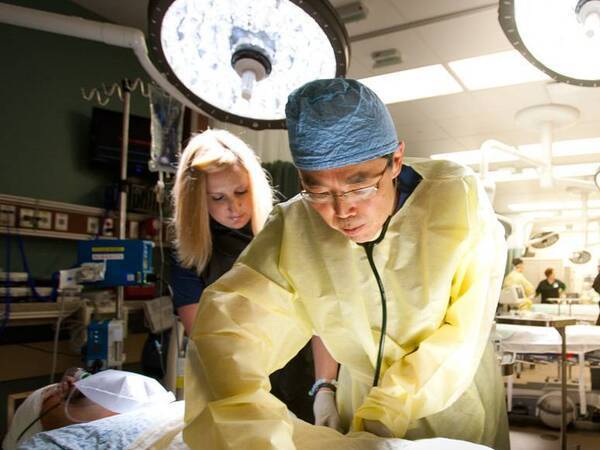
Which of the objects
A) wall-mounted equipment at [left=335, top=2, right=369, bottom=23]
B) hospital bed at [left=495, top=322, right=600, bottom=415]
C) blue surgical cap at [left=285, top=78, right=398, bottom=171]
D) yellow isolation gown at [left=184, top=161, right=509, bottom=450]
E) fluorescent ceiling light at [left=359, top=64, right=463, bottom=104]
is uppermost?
wall-mounted equipment at [left=335, top=2, right=369, bottom=23]

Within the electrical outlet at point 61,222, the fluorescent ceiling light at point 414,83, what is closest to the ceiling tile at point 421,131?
the fluorescent ceiling light at point 414,83

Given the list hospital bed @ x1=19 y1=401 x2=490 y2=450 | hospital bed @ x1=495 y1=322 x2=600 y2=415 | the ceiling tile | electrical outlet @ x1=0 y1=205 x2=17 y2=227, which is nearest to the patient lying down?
hospital bed @ x1=19 y1=401 x2=490 y2=450

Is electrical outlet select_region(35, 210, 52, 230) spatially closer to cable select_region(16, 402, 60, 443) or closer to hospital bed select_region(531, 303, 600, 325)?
cable select_region(16, 402, 60, 443)

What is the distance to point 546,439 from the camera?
3453 millimetres

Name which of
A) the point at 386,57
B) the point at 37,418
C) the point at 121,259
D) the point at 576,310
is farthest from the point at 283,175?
the point at 576,310

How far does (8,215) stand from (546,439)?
3.74m

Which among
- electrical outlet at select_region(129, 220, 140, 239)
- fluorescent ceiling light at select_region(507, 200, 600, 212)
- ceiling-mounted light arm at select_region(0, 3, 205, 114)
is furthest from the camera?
fluorescent ceiling light at select_region(507, 200, 600, 212)

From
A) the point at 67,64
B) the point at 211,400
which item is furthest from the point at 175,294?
the point at 67,64

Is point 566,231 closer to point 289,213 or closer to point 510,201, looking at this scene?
point 510,201

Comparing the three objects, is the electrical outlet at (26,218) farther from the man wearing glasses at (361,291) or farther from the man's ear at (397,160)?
the man's ear at (397,160)

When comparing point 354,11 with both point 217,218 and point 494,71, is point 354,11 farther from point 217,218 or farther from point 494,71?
point 217,218

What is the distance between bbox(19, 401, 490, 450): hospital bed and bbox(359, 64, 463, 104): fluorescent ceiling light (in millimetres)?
2847

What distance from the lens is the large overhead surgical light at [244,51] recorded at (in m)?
0.81

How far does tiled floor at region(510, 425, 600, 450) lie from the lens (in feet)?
10.7
